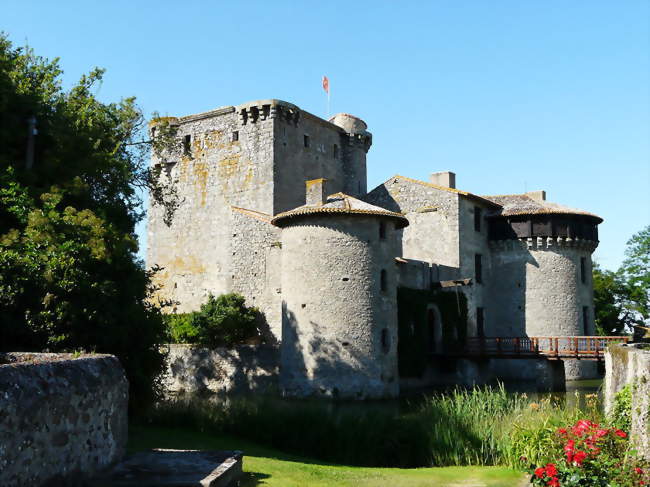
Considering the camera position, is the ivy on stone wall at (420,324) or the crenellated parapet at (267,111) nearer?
the ivy on stone wall at (420,324)

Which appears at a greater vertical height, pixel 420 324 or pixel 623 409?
pixel 420 324

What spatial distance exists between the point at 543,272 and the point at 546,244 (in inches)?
57.1

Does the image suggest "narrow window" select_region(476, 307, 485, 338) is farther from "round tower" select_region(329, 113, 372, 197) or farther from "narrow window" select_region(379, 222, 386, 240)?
"narrow window" select_region(379, 222, 386, 240)

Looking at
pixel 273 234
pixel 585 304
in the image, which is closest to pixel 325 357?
pixel 273 234

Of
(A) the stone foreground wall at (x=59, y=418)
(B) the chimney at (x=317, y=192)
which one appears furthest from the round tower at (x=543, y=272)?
(A) the stone foreground wall at (x=59, y=418)

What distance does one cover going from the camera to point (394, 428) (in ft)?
46.1

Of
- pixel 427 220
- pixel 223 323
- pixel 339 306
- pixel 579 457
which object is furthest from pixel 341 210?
pixel 579 457

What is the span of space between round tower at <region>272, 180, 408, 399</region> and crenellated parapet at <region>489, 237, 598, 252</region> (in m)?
12.0

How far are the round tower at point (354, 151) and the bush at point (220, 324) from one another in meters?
10.6

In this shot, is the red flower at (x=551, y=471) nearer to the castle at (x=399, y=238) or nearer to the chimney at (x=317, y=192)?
the castle at (x=399, y=238)

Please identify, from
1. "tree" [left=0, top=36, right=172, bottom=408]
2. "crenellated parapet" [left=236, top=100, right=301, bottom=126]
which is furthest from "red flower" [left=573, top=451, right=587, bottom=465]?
"crenellated parapet" [left=236, top=100, right=301, bottom=126]

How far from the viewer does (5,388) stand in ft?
19.8

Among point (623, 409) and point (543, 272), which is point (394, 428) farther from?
point (543, 272)

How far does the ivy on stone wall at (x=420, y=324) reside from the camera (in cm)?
2872
